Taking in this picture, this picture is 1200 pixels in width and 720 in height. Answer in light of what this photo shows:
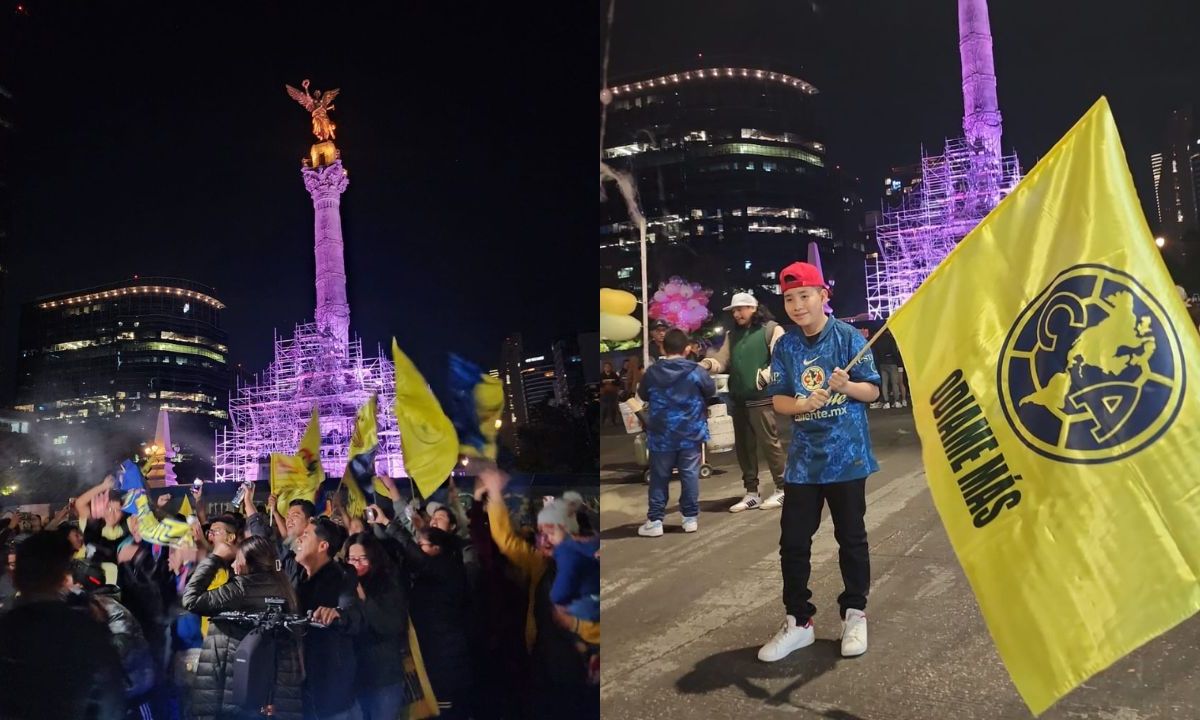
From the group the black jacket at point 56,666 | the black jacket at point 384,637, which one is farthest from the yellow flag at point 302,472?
the black jacket at point 56,666

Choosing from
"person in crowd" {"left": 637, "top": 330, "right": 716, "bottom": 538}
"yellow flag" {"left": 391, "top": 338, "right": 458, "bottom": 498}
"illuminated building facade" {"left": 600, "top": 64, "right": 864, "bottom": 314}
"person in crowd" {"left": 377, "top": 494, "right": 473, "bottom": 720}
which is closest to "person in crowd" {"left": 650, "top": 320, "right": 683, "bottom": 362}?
"person in crowd" {"left": 637, "top": 330, "right": 716, "bottom": 538}

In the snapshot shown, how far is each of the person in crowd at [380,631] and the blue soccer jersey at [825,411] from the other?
5.71 ft

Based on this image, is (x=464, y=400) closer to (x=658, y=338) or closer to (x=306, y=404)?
(x=306, y=404)

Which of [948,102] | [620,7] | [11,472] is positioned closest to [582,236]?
[620,7]

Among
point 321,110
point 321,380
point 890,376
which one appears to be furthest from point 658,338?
point 321,110

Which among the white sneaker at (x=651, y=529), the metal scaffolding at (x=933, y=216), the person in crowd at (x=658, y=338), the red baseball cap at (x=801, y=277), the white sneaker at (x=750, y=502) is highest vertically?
the metal scaffolding at (x=933, y=216)

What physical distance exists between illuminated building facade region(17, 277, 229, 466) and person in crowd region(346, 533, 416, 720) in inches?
36.2

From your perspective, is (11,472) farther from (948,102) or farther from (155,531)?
(948,102)

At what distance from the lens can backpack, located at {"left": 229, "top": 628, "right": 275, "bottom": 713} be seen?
3.24 metres

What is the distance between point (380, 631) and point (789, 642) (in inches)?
68.0

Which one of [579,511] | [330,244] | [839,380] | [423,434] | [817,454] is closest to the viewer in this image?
[839,380]

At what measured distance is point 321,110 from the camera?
3564mm

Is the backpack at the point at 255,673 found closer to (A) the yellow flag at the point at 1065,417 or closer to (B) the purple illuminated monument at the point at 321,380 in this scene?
(B) the purple illuminated monument at the point at 321,380

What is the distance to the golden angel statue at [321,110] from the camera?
3566 mm
